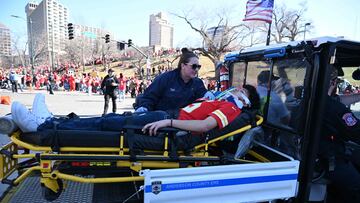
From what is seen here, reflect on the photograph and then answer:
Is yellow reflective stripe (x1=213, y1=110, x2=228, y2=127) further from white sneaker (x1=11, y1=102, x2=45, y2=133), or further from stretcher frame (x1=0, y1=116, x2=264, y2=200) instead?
white sneaker (x1=11, y1=102, x2=45, y2=133)

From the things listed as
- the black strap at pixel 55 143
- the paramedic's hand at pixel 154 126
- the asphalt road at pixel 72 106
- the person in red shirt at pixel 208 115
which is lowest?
the asphalt road at pixel 72 106

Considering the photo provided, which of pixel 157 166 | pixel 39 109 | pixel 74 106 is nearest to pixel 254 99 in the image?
pixel 157 166

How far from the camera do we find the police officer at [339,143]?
260cm

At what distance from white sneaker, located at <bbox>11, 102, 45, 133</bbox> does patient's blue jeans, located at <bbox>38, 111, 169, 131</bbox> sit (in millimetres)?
82

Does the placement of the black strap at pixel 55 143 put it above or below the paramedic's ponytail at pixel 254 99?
below

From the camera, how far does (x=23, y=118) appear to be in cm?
229

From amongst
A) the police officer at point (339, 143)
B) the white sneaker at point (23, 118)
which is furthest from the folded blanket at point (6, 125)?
the police officer at point (339, 143)

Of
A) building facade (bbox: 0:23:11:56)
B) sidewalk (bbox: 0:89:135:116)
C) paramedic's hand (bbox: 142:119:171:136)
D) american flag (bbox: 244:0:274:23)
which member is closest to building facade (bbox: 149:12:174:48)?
building facade (bbox: 0:23:11:56)

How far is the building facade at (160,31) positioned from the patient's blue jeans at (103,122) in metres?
84.4

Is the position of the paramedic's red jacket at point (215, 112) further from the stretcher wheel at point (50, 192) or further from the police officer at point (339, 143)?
the stretcher wheel at point (50, 192)

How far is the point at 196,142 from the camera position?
2549 mm

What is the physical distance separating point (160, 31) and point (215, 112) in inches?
3472

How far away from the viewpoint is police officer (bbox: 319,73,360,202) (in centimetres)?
260

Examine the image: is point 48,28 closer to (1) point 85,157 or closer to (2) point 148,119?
(2) point 148,119
